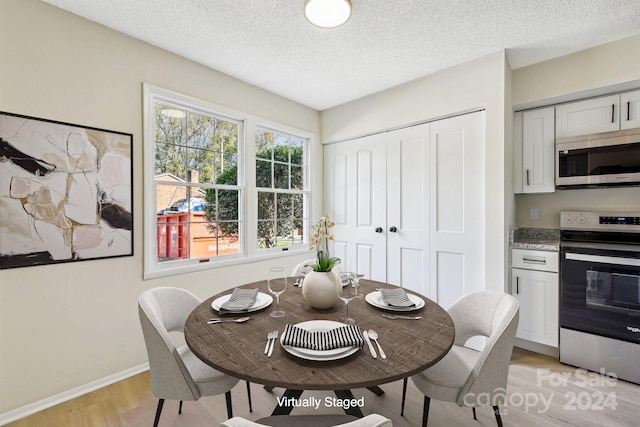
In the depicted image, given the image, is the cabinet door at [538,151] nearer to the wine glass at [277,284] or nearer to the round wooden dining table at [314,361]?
the round wooden dining table at [314,361]

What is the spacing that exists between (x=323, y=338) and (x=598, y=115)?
304 centimetres

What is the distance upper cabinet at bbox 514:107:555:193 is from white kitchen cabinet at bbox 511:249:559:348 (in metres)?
0.67

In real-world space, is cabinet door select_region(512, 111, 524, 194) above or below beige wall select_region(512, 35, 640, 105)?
below

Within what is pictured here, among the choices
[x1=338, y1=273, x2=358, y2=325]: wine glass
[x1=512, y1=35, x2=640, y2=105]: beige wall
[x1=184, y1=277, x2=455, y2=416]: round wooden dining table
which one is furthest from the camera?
[x1=512, y1=35, x2=640, y2=105]: beige wall

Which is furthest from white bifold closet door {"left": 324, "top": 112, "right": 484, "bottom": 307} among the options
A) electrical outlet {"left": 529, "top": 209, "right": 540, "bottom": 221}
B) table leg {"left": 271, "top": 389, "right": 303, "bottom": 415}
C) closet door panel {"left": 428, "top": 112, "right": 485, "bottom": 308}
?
table leg {"left": 271, "top": 389, "right": 303, "bottom": 415}

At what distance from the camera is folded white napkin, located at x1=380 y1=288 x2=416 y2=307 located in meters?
1.47

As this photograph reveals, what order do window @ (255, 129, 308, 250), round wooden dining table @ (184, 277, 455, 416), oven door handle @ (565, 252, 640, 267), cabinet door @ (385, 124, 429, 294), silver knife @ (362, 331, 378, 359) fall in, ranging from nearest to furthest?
round wooden dining table @ (184, 277, 455, 416) → silver knife @ (362, 331, 378, 359) → oven door handle @ (565, 252, 640, 267) → cabinet door @ (385, 124, 429, 294) → window @ (255, 129, 308, 250)

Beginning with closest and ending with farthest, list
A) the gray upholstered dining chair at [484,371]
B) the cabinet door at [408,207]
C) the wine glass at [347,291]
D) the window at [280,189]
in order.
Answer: the gray upholstered dining chair at [484,371] → the wine glass at [347,291] → the cabinet door at [408,207] → the window at [280,189]

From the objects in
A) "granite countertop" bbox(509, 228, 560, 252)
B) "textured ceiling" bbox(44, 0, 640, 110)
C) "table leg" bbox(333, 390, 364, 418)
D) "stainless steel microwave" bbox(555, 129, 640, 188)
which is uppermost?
"textured ceiling" bbox(44, 0, 640, 110)

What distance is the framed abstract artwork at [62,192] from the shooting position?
172cm

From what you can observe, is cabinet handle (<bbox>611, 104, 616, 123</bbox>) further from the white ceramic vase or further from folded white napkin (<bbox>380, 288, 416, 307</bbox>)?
the white ceramic vase

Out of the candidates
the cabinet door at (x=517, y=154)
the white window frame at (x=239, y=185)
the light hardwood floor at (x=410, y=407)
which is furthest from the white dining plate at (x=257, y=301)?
the cabinet door at (x=517, y=154)

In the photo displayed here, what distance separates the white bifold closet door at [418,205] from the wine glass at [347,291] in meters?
0.53

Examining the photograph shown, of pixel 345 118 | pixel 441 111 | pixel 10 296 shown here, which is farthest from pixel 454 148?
pixel 10 296
